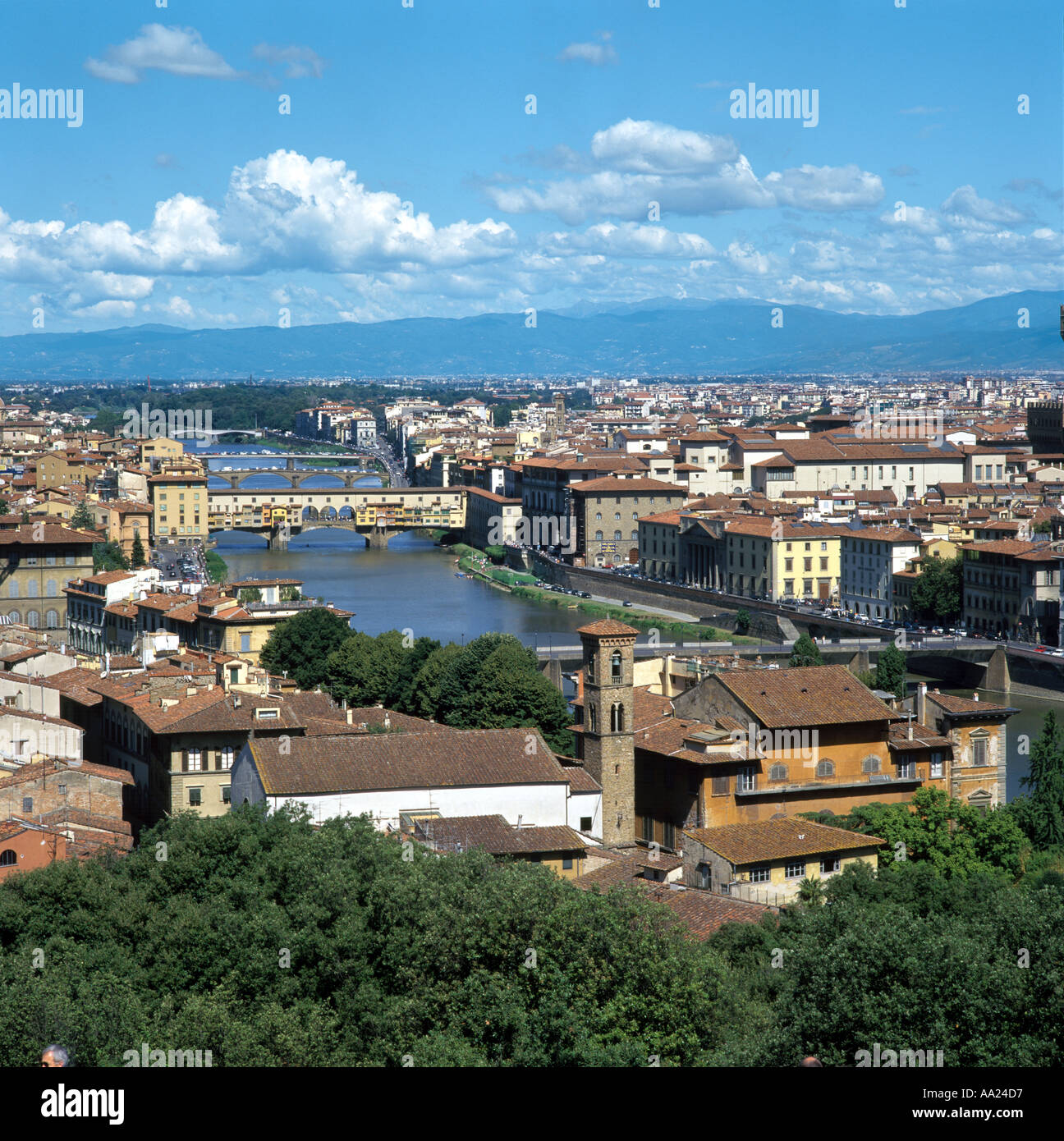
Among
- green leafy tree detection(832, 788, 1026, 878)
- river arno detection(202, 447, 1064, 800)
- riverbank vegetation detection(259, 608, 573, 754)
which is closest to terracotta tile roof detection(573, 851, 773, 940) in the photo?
green leafy tree detection(832, 788, 1026, 878)

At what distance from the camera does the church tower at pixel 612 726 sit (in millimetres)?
12023

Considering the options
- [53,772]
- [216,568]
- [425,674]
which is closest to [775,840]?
[53,772]

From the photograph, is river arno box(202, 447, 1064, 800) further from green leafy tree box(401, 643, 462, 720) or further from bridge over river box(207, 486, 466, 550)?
green leafy tree box(401, 643, 462, 720)

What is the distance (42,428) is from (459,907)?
68.8 metres

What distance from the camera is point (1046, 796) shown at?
13.5 meters

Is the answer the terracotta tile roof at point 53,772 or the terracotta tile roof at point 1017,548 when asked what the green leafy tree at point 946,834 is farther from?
the terracotta tile roof at point 1017,548

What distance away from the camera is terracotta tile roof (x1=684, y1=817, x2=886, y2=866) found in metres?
10.4

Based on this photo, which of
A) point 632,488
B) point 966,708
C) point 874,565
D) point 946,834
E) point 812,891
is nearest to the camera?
point 812,891

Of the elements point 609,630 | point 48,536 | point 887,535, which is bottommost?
point 887,535

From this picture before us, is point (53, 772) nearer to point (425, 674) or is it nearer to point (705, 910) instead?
point (705, 910)

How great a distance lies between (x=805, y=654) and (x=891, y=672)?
6.17 feet

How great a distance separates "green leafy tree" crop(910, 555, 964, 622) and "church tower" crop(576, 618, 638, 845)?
17136 mm

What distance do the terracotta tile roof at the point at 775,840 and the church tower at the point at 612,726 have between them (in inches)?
35.8

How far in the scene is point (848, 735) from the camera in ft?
43.1
